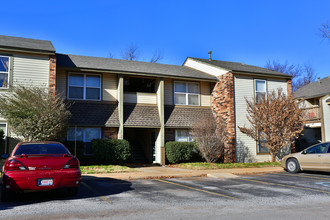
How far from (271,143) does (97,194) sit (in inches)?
499

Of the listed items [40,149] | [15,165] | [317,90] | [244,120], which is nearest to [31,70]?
[40,149]

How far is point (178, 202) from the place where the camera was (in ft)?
22.9

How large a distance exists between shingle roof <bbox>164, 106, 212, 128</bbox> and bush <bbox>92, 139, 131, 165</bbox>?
145 inches

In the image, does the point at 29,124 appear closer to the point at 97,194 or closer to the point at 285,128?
the point at 97,194

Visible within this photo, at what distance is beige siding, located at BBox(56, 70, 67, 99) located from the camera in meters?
16.4

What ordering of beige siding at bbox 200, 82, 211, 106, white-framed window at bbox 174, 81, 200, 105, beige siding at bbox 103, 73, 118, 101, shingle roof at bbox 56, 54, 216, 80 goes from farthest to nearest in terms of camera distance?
beige siding at bbox 200, 82, 211, 106, white-framed window at bbox 174, 81, 200, 105, beige siding at bbox 103, 73, 118, 101, shingle roof at bbox 56, 54, 216, 80

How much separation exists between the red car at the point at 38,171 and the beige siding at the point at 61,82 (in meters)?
9.31

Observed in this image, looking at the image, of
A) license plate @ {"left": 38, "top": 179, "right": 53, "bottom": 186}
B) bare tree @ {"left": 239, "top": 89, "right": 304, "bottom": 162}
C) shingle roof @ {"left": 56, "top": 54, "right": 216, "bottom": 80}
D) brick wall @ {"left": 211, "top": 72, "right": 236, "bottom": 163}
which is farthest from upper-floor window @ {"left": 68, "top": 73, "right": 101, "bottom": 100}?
license plate @ {"left": 38, "top": 179, "right": 53, "bottom": 186}

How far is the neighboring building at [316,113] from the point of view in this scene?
72.9 feet

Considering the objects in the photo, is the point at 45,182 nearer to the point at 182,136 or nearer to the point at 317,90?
the point at 182,136

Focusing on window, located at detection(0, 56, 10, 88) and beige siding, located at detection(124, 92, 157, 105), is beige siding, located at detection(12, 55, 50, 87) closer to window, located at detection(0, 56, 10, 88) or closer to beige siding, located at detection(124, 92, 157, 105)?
window, located at detection(0, 56, 10, 88)

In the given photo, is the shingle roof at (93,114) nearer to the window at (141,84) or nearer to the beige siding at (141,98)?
the beige siding at (141,98)

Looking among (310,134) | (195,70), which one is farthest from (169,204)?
(310,134)

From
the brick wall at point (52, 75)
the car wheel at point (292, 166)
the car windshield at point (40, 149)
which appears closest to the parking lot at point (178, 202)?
the car windshield at point (40, 149)
